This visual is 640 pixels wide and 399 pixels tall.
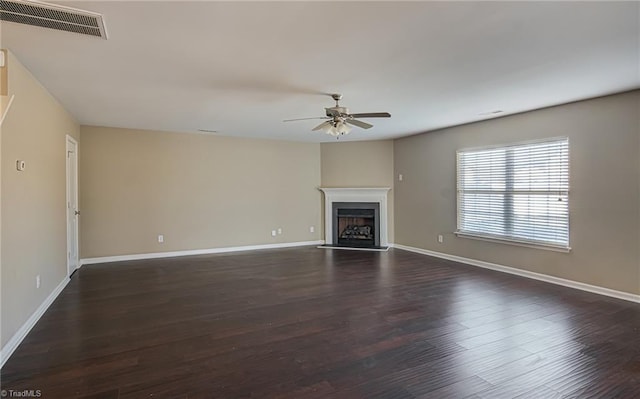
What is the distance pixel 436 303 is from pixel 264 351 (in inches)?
81.2

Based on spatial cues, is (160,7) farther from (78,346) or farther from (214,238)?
(214,238)

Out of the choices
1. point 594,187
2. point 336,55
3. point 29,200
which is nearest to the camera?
point 336,55

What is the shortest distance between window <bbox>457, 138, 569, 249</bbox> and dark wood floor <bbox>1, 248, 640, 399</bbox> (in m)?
0.75

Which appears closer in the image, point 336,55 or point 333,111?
point 336,55

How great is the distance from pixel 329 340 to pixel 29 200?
10.2 ft

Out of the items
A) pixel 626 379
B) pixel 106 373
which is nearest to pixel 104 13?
pixel 106 373

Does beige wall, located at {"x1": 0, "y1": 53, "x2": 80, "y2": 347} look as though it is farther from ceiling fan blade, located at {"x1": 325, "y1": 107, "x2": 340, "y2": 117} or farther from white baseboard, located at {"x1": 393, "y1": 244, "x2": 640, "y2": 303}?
white baseboard, located at {"x1": 393, "y1": 244, "x2": 640, "y2": 303}

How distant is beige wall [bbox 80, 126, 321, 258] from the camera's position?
19.3ft

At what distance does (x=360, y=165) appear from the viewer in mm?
7660

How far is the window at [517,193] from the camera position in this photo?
454 cm

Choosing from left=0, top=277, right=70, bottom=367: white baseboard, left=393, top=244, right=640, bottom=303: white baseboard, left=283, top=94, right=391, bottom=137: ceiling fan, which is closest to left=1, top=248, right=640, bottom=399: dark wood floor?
left=0, top=277, right=70, bottom=367: white baseboard

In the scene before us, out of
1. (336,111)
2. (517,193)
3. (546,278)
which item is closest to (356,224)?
(517,193)

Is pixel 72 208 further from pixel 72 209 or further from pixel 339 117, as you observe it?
pixel 339 117

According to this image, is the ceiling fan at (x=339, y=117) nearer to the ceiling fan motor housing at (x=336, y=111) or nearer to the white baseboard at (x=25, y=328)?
the ceiling fan motor housing at (x=336, y=111)
